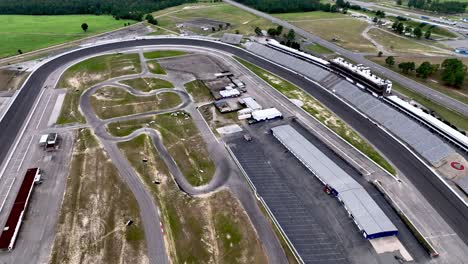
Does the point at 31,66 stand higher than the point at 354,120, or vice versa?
the point at 31,66

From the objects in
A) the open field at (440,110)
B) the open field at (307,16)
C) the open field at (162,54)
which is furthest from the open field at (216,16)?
the open field at (440,110)

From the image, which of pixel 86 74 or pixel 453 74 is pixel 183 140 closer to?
pixel 86 74

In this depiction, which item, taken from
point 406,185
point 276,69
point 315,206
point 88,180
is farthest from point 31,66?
point 406,185

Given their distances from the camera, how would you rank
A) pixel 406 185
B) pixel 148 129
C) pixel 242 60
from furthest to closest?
pixel 242 60 → pixel 148 129 → pixel 406 185

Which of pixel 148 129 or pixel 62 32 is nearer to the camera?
pixel 148 129

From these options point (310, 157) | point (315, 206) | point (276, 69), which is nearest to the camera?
point (315, 206)

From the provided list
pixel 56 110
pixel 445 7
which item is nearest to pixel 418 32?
pixel 445 7

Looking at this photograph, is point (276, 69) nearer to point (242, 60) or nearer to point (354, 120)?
point (242, 60)
